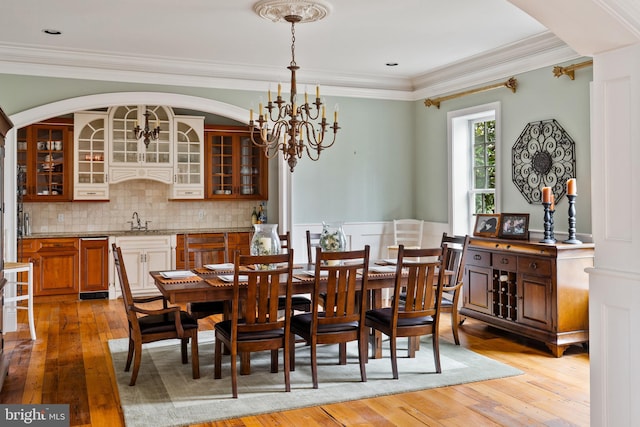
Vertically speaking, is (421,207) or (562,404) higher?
(421,207)

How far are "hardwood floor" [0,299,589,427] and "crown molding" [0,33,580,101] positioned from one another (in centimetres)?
266

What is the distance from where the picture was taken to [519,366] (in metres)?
4.41

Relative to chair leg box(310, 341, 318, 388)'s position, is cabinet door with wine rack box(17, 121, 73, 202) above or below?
above

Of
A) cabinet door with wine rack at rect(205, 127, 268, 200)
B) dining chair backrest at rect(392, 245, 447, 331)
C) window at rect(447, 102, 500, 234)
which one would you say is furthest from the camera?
cabinet door with wine rack at rect(205, 127, 268, 200)

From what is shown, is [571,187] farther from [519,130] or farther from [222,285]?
[222,285]

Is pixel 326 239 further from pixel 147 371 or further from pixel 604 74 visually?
pixel 604 74

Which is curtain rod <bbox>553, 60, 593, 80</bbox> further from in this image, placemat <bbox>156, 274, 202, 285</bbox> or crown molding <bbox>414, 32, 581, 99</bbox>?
placemat <bbox>156, 274, 202, 285</bbox>

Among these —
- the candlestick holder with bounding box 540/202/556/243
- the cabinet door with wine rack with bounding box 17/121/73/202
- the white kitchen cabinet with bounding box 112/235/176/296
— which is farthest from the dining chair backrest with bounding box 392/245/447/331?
the cabinet door with wine rack with bounding box 17/121/73/202

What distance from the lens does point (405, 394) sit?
12.4 feet

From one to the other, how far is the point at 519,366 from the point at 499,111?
279cm

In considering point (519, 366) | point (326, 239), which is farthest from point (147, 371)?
point (519, 366)

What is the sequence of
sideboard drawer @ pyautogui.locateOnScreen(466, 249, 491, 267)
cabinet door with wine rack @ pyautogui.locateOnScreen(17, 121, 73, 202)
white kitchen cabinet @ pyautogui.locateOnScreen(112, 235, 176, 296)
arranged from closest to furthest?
sideboard drawer @ pyautogui.locateOnScreen(466, 249, 491, 267) < cabinet door with wine rack @ pyautogui.locateOnScreen(17, 121, 73, 202) < white kitchen cabinet @ pyautogui.locateOnScreen(112, 235, 176, 296)

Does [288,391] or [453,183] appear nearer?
[288,391]

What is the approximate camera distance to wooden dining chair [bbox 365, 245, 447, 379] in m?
4.00
